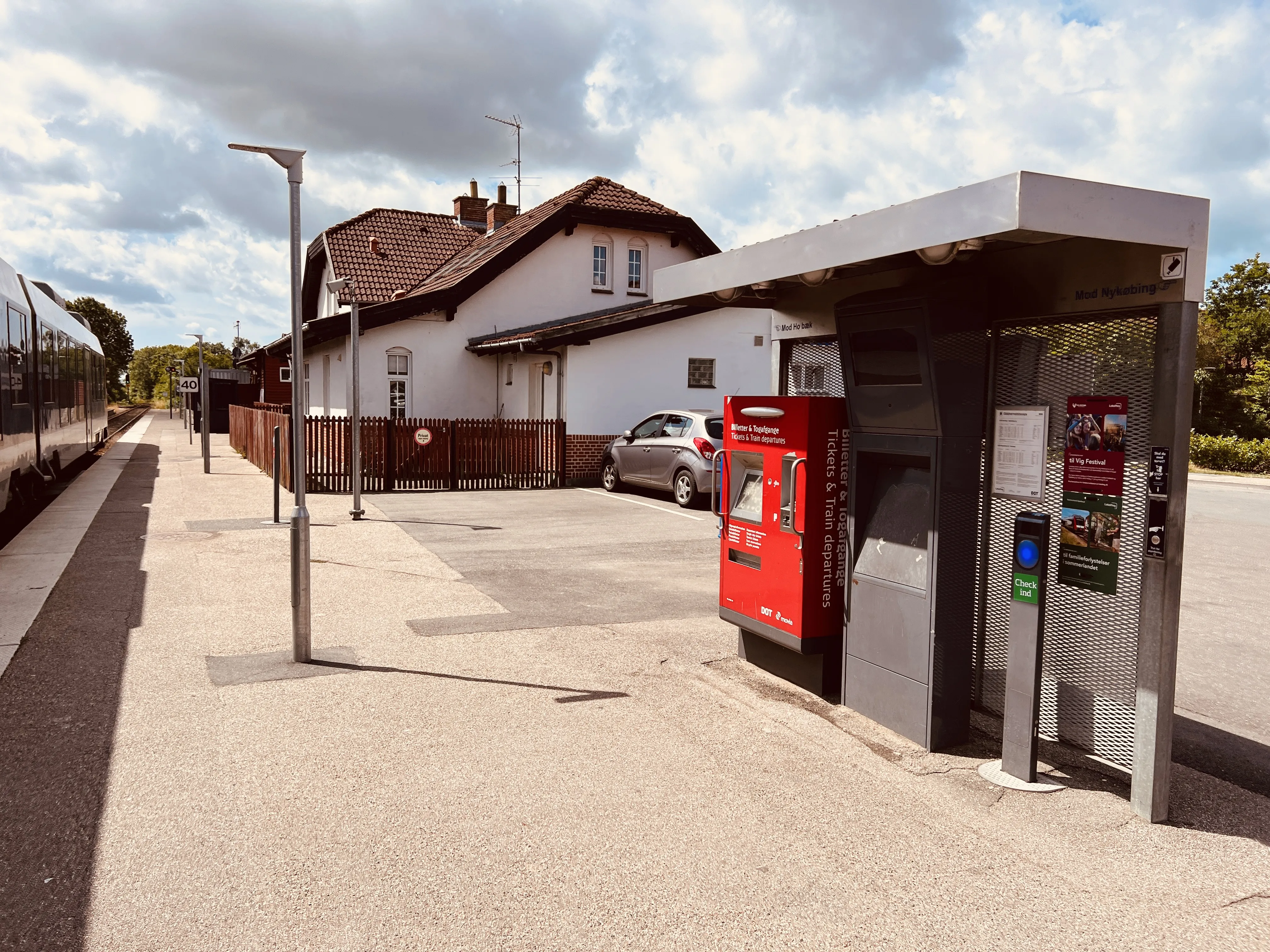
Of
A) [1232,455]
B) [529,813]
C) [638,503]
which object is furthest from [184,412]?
[529,813]

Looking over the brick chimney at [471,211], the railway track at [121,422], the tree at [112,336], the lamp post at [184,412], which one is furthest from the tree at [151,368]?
the brick chimney at [471,211]

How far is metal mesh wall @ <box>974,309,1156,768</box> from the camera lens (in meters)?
4.29

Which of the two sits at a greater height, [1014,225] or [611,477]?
[1014,225]

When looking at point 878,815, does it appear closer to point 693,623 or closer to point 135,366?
point 693,623

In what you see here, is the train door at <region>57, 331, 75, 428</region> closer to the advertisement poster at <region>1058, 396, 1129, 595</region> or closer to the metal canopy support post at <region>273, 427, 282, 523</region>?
the metal canopy support post at <region>273, 427, 282, 523</region>

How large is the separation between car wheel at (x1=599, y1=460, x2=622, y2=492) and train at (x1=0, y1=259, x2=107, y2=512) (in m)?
9.03

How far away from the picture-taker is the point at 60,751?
4707 mm

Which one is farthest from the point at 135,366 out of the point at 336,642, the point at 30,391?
the point at 336,642

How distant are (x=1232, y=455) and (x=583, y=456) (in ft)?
69.5

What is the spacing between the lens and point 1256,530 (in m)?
13.9

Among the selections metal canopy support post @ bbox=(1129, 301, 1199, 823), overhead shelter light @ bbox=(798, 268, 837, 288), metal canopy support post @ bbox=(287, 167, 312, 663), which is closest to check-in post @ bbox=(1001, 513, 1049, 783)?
metal canopy support post @ bbox=(1129, 301, 1199, 823)

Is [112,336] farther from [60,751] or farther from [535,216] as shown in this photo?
[60,751]

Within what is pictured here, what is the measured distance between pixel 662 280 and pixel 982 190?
9.03 ft

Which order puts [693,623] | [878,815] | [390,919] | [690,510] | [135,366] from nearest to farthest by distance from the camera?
1. [390,919]
2. [878,815]
3. [693,623]
4. [690,510]
5. [135,366]
